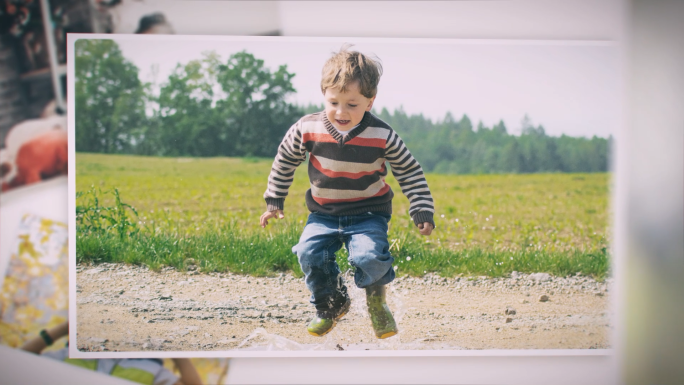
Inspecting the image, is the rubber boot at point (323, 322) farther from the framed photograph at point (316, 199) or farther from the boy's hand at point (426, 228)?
the boy's hand at point (426, 228)

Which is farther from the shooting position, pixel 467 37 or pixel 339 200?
pixel 467 37

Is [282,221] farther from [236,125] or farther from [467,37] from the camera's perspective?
[467,37]

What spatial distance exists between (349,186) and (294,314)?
689 mm

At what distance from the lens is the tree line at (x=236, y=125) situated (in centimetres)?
317

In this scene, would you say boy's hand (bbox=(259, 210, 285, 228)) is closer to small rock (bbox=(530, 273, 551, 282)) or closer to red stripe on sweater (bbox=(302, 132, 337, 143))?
red stripe on sweater (bbox=(302, 132, 337, 143))

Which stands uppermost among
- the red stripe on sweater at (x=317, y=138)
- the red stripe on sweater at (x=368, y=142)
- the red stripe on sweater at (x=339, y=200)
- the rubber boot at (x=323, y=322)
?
the red stripe on sweater at (x=317, y=138)

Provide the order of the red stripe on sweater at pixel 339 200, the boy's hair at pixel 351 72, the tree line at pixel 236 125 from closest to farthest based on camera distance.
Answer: the boy's hair at pixel 351 72, the red stripe on sweater at pixel 339 200, the tree line at pixel 236 125

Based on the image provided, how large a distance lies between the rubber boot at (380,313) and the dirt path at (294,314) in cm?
13

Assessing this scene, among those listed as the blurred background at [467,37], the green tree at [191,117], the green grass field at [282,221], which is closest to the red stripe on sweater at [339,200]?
the green grass field at [282,221]

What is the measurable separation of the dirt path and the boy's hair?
955mm

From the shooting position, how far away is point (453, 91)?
3213mm

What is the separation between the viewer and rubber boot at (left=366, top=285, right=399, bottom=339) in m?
2.88

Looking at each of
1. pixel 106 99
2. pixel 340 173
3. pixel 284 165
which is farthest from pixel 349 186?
pixel 106 99

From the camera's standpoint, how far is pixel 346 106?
277 centimetres
